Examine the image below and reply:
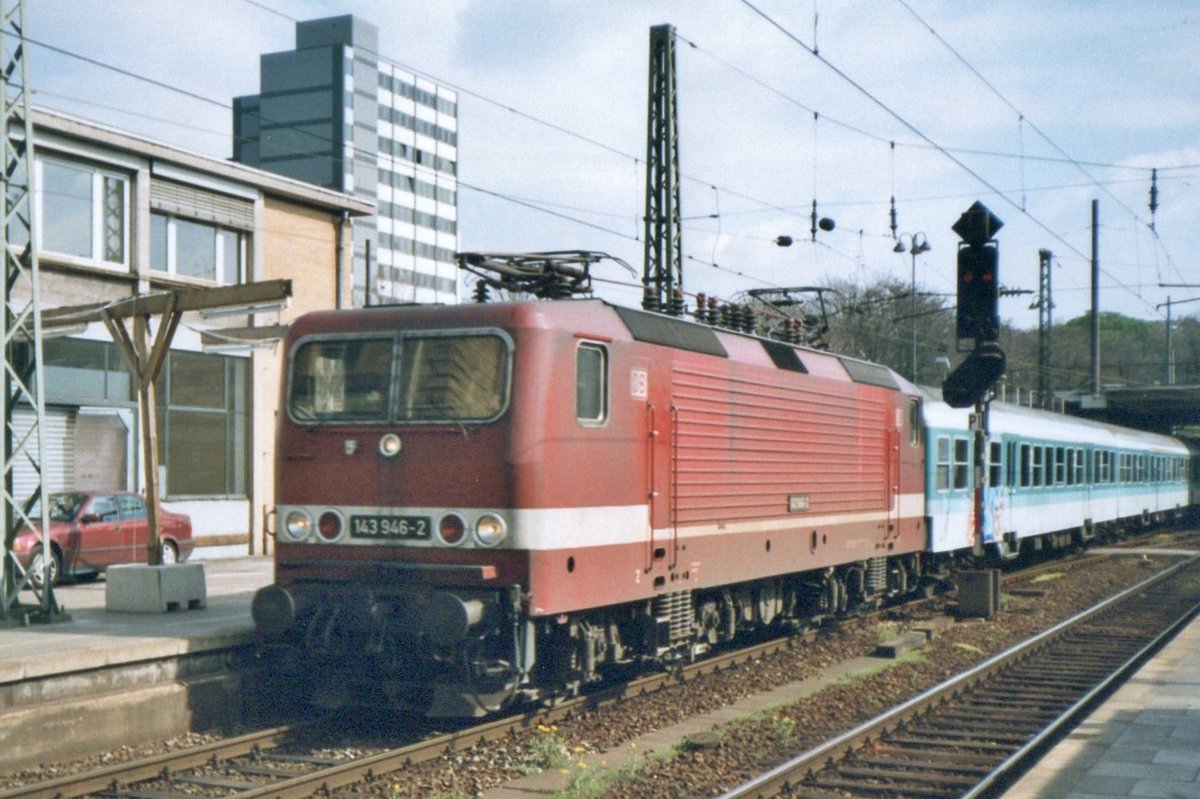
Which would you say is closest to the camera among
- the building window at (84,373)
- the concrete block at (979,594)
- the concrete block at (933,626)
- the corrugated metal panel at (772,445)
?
the corrugated metal panel at (772,445)

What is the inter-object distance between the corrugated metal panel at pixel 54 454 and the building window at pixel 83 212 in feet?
8.54

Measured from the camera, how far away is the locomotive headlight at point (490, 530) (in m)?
9.94

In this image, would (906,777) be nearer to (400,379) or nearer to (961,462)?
(400,379)

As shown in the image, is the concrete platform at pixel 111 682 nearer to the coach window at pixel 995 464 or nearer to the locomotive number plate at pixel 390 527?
the locomotive number plate at pixel 390 527

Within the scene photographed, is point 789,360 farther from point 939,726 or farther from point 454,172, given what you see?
point 454,172

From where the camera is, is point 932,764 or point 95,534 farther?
point 95,534

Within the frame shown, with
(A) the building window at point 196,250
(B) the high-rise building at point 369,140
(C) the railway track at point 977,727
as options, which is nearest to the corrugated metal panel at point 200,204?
(A) the building window at point 196,250

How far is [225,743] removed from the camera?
31.2 ft

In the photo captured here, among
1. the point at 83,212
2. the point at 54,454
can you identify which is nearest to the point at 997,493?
the point at 54,454

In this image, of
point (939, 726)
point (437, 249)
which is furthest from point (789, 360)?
point (437, 249)

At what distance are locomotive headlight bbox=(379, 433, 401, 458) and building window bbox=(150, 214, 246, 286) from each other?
1458cm

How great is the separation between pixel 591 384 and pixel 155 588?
5268mm

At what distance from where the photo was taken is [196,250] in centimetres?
2441

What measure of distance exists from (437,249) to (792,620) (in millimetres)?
85423
